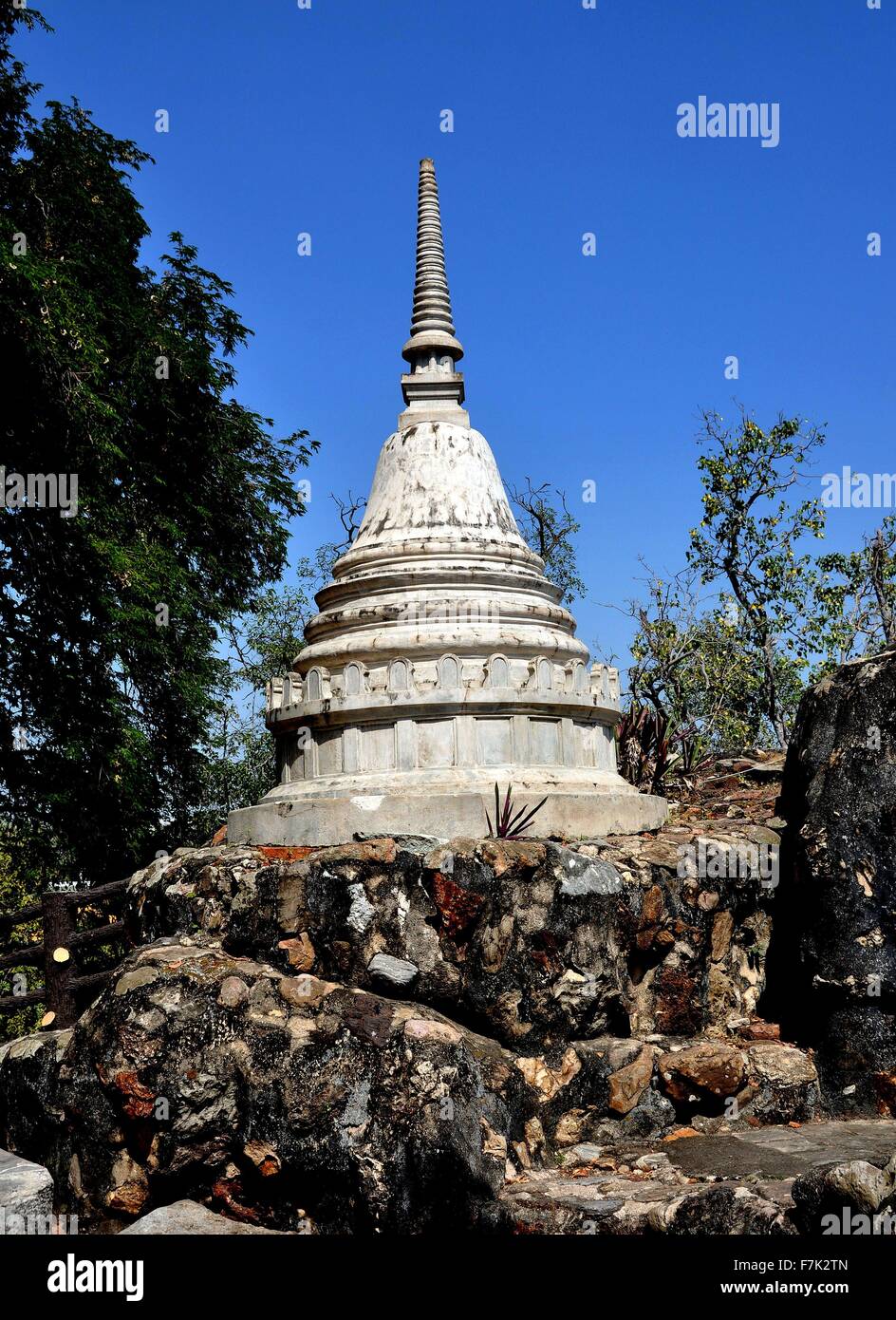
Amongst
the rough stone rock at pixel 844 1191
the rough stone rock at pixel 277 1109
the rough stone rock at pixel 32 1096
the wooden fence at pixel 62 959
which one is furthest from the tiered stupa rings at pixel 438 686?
the rough stone rock at pixel 844 1191

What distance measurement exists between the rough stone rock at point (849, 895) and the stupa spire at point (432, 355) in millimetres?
5515

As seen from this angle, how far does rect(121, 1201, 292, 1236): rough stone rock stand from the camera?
7.01 meters

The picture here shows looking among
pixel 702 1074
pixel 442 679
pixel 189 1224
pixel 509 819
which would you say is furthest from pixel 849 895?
pixel 189 1224

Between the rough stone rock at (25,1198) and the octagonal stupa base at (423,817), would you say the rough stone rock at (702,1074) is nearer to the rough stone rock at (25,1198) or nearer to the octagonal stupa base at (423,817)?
the octagonal stupa base at (423,817)

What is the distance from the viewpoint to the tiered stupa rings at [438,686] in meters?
10.1

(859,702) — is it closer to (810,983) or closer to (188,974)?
(810,983)

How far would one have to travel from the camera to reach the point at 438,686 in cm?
1046

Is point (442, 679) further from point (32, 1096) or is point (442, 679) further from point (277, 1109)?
point (32, 1096)

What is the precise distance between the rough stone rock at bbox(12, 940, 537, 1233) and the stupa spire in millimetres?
7125

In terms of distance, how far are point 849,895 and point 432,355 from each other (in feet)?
24.1

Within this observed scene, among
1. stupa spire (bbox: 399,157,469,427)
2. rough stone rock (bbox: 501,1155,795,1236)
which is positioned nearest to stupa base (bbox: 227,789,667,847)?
rough stone rock (bbox: 501,1155,795,1236)

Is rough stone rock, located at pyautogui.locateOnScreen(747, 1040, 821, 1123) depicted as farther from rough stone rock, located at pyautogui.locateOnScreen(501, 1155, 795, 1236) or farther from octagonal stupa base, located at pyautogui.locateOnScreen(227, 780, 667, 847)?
octagonal stupa base, located at pyautogui.locateOnScreen(227, 780, 667, 847)

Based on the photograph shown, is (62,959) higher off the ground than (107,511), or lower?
lower
